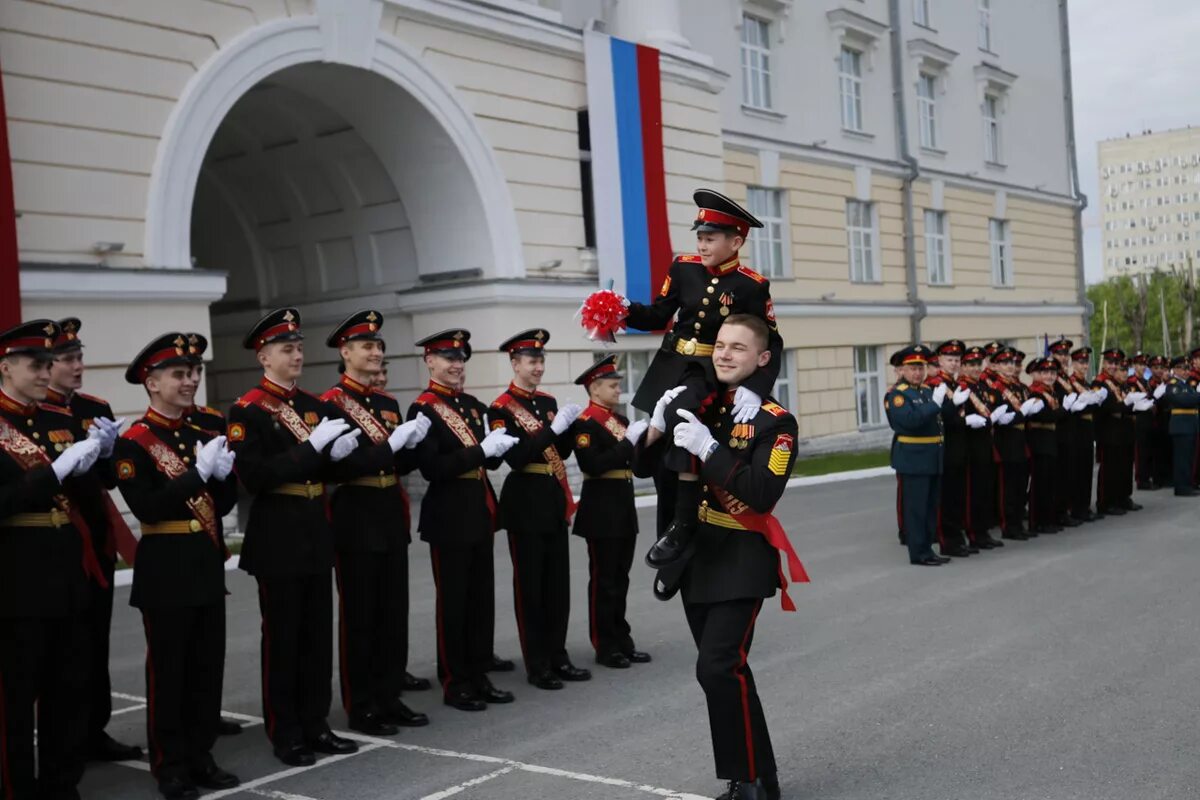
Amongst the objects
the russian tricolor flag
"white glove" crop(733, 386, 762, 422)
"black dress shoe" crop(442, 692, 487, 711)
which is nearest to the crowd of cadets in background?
"black dress shoe" crop(442, 692, 487, 711)

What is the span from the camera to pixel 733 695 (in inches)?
186

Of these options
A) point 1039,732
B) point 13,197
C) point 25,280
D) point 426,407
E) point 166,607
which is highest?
point 13,197

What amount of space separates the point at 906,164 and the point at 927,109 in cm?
232

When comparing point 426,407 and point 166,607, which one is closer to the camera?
point 166,607

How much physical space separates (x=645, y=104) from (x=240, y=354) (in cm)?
766

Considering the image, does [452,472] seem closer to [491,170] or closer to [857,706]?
[857,706]

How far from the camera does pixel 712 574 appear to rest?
15.9 feet

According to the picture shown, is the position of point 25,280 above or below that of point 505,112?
below

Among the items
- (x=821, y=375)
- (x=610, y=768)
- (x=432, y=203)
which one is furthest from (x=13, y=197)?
(x=821, y=375)

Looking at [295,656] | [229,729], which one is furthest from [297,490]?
[229,729]

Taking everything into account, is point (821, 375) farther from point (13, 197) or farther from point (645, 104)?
point (13, 197)

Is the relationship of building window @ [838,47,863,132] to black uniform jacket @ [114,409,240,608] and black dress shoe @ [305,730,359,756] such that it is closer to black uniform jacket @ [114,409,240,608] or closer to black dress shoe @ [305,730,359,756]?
black dress shoe @ [305,730,359,756]

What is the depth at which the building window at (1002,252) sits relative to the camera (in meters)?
30.8

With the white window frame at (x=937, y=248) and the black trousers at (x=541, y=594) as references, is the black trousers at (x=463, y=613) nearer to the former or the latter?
the black trousers at (x=541, y=594)
